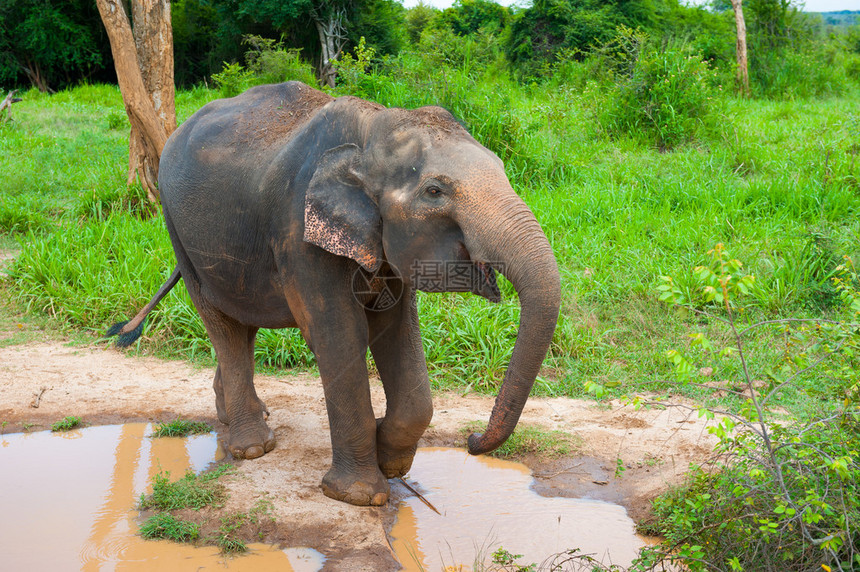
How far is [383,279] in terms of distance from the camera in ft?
12.5

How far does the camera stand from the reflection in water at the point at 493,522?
364cm

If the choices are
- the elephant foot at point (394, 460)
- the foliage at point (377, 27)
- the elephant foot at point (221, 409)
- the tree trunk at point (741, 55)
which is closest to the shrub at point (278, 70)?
the foliage at point (377, 27)

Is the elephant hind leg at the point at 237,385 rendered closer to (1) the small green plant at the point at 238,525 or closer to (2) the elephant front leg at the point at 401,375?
(1) the small green plant at the point at 238,525

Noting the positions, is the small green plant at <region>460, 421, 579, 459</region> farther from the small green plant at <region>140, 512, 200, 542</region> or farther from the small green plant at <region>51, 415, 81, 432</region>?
the small green plant at <region>51, 415, 81, 432</region>

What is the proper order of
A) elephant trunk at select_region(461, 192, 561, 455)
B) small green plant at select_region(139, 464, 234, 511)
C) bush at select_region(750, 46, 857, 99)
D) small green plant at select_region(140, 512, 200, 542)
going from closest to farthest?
1. elephant trunk at select_region(461, 192, 561, 455)
2. small green plant at select_region(140, 512, 200, 542)
3. small green plant at select_region(139, 464, 234, 511)
4. bush at select_region(750, 46, 857, 99)

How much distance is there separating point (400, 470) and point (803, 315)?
12.3 feet

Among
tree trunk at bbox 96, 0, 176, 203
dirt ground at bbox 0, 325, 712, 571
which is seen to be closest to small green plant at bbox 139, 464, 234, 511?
dirt ground at bbox 0, 325, 712, 571

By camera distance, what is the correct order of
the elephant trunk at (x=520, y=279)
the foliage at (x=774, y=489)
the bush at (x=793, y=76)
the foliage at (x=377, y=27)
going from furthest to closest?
the foliage at (x=377, y=27) → the bush at (x=793, y=76) → the elephant trunk at (x=520, y=279) → the foliage at (x=774, y=489)

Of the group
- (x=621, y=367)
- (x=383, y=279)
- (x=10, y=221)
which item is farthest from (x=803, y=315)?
(x=10, y=221)

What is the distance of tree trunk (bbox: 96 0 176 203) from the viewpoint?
26.3ft

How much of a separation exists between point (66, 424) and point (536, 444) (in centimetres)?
289

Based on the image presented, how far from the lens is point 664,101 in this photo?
33.9 ft

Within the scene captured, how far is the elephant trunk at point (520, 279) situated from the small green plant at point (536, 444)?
5.30 feet

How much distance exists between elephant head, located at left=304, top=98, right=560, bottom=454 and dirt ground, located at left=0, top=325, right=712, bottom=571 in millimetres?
1078
